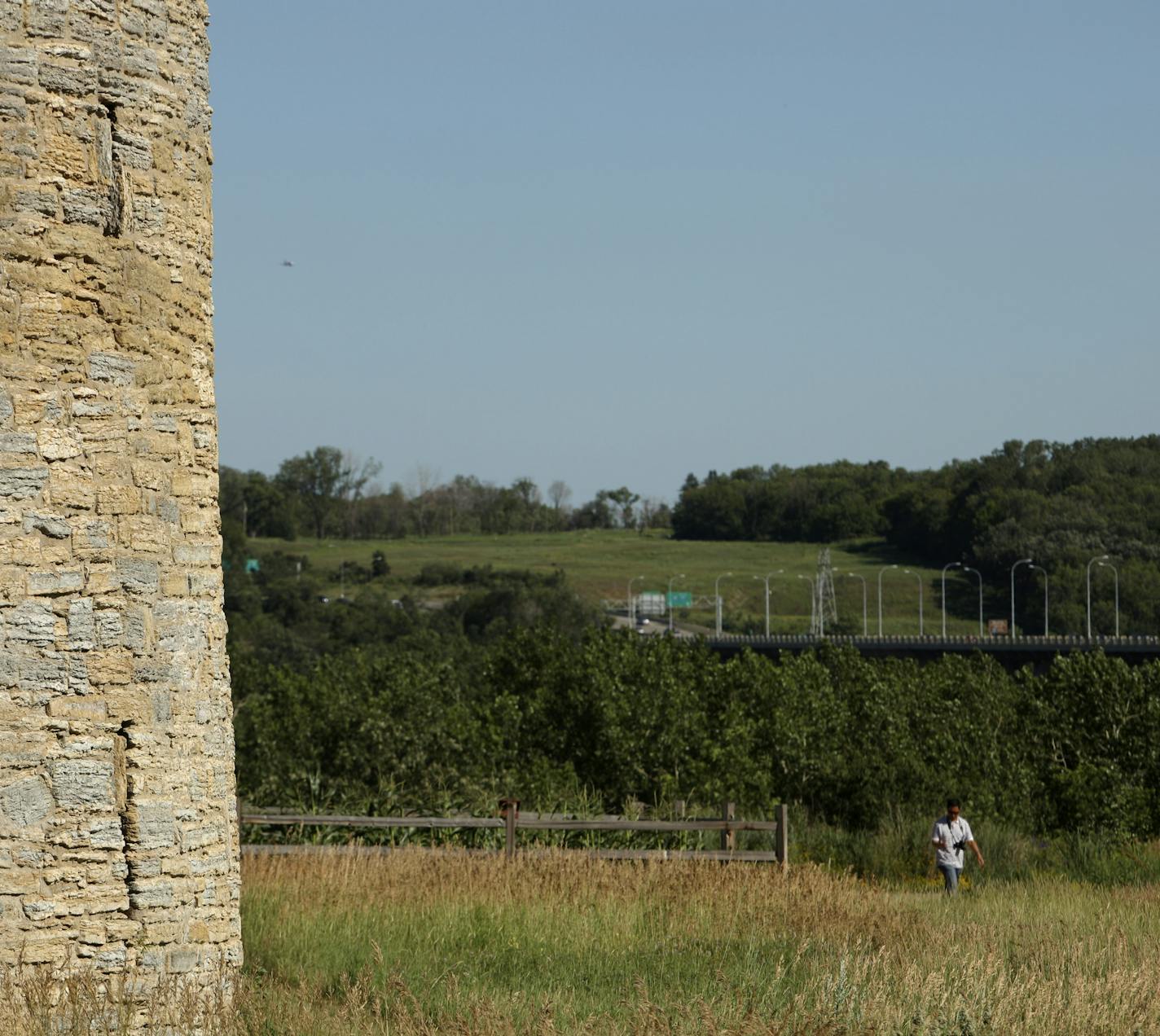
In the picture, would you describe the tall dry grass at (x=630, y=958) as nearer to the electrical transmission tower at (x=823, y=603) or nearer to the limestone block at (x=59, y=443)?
the limestone block at (x=59, y=443)

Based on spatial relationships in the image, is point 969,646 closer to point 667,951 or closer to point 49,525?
point 667,951

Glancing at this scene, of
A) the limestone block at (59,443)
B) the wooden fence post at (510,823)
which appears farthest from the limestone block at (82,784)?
the wooden fence post at (510,823)

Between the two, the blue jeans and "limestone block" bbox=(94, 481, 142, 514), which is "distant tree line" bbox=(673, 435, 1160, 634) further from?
"limestone block" bbox=(94, 481, 142, 514)

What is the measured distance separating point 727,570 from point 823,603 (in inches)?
1721

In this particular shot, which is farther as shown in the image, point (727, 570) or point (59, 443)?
point (727, 570)

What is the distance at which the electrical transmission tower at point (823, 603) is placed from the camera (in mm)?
118188

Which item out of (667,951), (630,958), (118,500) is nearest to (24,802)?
(118,500)

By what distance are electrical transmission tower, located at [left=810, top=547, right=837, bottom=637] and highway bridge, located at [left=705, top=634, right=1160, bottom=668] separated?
534cm

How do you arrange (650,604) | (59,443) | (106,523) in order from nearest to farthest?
(59,443) < (106,523) < (650,604)

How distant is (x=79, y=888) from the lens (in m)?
8.70

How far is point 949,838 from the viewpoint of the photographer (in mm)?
17812

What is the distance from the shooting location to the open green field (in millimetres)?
145125

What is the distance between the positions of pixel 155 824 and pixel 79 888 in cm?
54

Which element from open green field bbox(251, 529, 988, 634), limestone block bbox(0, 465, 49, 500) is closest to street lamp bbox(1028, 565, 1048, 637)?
open green field bbox(251, 529, 988, 634)
